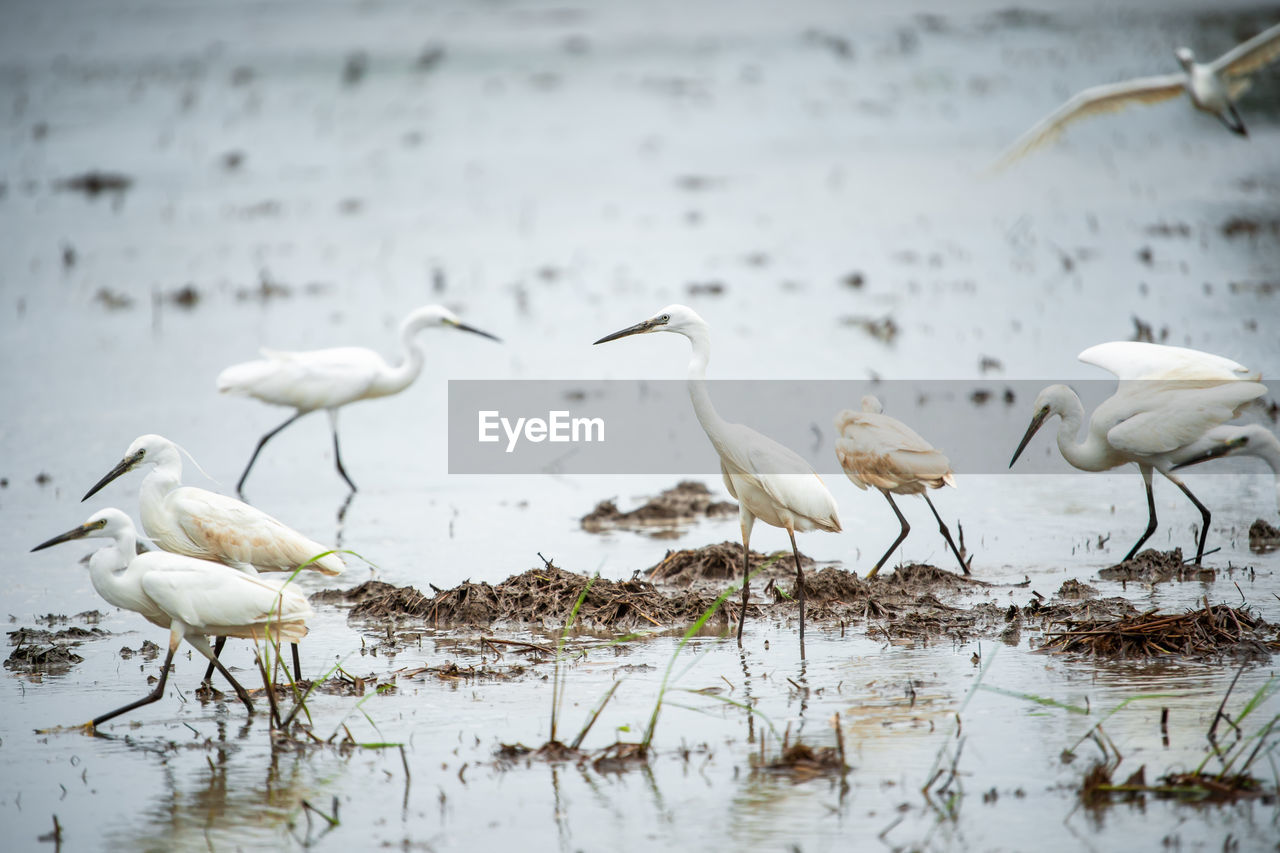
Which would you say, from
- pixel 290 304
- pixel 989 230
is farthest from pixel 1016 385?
pixel 290 304

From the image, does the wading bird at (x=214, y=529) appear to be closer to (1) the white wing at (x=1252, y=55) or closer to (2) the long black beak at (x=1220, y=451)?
(2) the long black beak at (x=1220, y=451)

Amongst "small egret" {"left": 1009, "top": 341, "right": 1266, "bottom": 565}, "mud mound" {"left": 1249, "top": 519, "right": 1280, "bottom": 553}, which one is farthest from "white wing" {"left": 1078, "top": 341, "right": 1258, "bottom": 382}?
"mud mound" {"left": 1249, "top": 519, "right": 1280, "bottom": 553}

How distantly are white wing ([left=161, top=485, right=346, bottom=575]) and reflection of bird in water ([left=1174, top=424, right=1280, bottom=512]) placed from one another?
436 cm

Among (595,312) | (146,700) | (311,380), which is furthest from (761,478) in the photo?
(595,312)

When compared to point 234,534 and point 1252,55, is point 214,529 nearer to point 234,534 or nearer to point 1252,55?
point 234,534

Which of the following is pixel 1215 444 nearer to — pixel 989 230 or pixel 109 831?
pixel 109 831

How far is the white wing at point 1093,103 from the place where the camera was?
1014 cm

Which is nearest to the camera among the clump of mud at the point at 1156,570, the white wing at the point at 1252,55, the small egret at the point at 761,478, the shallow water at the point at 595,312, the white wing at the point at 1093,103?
the shallow water at the point at 595,312

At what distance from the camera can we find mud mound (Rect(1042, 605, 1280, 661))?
18.1ft

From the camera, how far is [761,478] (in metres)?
6.23

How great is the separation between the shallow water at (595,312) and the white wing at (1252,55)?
2.24 meters

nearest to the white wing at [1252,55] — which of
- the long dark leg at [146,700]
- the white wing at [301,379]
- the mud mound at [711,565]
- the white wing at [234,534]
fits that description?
the mud mound at [711,565]

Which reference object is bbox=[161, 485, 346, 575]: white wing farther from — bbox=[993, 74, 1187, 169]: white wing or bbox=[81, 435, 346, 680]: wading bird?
bbox=[993, 74, 1187, 169]: white wing

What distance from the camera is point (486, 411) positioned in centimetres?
1130
